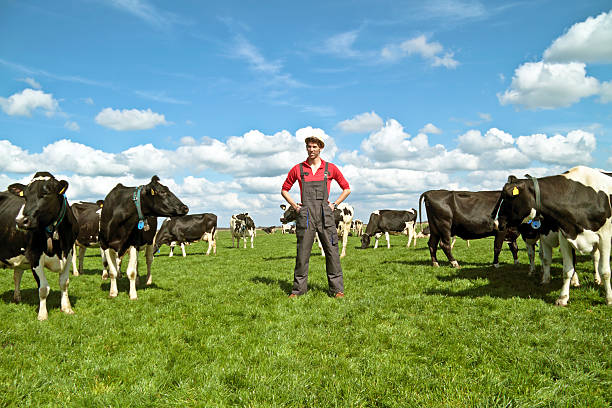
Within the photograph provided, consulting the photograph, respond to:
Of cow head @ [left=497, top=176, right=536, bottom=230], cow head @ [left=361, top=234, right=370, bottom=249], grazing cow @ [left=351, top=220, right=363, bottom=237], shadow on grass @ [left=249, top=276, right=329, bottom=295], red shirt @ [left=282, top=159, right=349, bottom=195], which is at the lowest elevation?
shadow on grass @ [left=249, top=276, right=329, bottom=295]

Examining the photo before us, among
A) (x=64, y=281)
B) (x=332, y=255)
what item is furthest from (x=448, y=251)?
(x=64, y=281)

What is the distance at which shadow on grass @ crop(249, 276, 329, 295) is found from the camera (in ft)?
29.0

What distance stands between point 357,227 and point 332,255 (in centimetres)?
3612

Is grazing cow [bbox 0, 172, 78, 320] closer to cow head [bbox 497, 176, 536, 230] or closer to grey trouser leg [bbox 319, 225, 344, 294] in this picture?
grey trouser leg [bbox 319, 225, 344, 294]

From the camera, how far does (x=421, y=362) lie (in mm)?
4602

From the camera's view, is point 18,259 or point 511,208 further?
point 511,208

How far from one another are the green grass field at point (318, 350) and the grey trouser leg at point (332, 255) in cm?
33

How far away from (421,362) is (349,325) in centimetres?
160

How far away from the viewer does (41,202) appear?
6.28 metres

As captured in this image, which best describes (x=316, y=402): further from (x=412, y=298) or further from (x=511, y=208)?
(x=511, y=208)

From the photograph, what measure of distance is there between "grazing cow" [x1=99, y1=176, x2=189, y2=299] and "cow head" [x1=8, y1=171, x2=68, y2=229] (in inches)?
69.7

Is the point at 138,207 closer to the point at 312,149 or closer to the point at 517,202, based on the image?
the point at 312,149

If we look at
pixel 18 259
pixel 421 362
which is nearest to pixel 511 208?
pixel 421 362

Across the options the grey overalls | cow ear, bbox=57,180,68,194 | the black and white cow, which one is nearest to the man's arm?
the grey overalls
